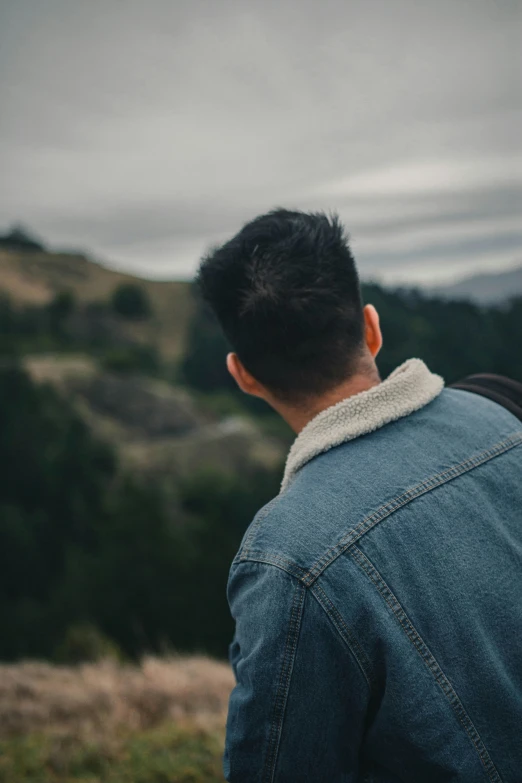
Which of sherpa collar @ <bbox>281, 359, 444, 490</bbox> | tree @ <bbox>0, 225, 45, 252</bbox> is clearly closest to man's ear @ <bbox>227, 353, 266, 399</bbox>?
sherpa collar @ <bbox>281, 359, 444, 490</bbox>

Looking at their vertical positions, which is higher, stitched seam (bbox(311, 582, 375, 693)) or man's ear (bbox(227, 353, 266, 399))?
man's ear (bbox(227, 353, 266, 399))

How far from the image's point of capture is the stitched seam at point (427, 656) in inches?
45.4

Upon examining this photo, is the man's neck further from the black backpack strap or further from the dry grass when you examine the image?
the dry grass

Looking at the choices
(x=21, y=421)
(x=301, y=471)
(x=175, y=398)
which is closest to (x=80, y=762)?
(x=301, y=471)

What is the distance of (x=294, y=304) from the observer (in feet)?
4.60

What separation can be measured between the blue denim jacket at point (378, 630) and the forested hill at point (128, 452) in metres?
2.17

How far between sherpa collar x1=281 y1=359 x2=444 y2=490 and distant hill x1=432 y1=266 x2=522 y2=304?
16.4m

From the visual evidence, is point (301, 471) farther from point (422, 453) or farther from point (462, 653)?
point (462, 653)

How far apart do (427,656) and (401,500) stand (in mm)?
288

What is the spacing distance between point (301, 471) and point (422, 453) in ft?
0.84

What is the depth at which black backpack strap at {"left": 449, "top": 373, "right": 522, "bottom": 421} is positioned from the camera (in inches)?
59.2

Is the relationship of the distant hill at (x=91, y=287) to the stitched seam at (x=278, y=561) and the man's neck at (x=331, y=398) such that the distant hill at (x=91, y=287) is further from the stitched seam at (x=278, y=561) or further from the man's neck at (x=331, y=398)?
the stitched seam at (x=278, y=561)

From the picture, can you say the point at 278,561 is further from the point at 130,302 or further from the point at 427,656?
the point at 130,302

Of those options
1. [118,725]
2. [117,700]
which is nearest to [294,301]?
[118,725]
